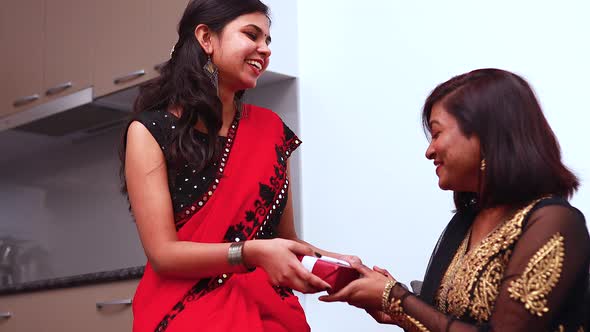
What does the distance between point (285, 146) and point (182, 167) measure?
272 millimetres

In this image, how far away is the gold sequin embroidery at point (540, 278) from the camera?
44.4 inches

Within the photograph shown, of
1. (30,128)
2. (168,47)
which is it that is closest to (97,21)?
(168,47)

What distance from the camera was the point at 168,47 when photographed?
8.31 ft

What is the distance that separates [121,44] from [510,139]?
180 centimetres

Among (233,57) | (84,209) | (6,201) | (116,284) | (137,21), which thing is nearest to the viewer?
(233,57)

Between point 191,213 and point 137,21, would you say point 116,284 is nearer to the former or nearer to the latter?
point 137,21

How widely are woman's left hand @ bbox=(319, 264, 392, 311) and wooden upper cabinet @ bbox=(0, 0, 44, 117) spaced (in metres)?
2.14

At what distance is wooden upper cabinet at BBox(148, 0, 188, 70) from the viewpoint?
Result: 8.23 feet

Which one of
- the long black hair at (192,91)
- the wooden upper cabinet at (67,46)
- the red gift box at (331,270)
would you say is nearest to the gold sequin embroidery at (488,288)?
the red gift box at (331,270)

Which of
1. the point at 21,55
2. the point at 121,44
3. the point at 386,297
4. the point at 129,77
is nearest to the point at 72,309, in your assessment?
the point at 129,77

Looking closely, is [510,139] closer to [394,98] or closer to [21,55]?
[394,98]

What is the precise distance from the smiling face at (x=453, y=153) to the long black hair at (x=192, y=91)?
17.4 inches

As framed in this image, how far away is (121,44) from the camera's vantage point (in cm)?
273

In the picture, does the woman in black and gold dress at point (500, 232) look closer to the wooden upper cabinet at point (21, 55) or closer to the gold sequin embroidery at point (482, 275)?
the gold sequin embroidery at point (482, 275)
